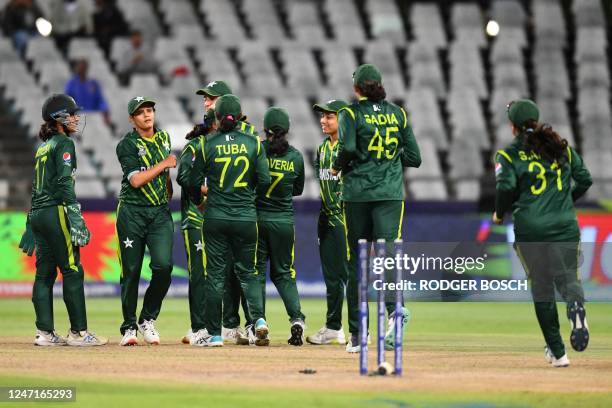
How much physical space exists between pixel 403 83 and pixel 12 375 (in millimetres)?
18523

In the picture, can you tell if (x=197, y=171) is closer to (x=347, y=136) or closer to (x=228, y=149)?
(x=228, y=149)

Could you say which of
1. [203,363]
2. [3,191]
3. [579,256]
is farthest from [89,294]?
[579,256]

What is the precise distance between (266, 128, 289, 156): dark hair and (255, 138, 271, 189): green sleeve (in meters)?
0.64

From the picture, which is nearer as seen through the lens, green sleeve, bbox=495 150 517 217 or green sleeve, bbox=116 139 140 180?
green sleeve, bbox=495 150 517 217

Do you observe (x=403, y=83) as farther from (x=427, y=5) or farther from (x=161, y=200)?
(x=161, y=200)

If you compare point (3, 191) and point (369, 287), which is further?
point (3, 191)

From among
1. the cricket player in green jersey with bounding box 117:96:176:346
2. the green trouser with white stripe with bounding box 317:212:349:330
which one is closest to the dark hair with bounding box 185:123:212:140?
the cricket player in green jersey with bounding box 117:96:176:346

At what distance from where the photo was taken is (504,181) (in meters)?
10.2

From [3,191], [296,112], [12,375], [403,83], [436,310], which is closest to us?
[12,375]

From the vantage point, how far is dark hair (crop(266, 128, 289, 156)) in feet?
41.1

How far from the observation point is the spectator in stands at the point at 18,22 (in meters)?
27.3

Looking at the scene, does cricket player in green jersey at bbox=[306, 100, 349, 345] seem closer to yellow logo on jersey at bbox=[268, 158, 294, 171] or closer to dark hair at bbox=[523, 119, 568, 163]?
yellow logo on jersey at bbox=[268, 158, 294, 171]

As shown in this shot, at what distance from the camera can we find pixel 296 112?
83.7 ft

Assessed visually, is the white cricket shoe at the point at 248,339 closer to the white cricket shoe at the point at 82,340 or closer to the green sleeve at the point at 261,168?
the white cricket shoe at the point at 82,340
